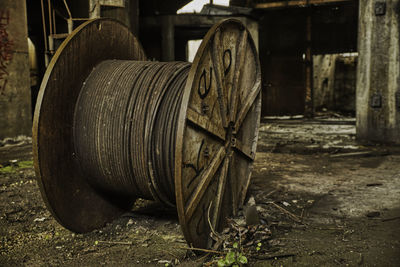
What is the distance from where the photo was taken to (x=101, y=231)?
12.0 feet

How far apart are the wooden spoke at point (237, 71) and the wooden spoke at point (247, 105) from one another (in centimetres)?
11

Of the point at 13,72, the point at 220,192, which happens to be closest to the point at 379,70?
the point at 220,192

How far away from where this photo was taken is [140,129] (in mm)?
3166

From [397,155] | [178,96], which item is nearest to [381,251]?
[178,96]

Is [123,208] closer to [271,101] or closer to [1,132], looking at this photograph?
[1,132]

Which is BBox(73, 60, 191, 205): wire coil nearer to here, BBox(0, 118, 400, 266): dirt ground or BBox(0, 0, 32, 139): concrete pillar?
BBox(0, 118, 400, 266): dirt ground

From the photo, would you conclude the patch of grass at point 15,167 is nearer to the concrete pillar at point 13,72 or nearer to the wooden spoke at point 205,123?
the concrete pillar at point 13,72

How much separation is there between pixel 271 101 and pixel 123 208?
10.4 meters

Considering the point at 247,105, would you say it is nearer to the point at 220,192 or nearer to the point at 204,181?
the point at 220,192

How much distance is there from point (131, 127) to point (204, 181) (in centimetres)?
76

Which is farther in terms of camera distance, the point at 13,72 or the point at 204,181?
the point at 13,72

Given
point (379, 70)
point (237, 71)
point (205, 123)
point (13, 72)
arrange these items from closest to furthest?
point (205, 123)
point (237, 71)
point (379, 70)
point (13, 72)

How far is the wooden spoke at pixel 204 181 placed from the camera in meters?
2.84

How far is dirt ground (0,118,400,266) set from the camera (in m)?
3.02
